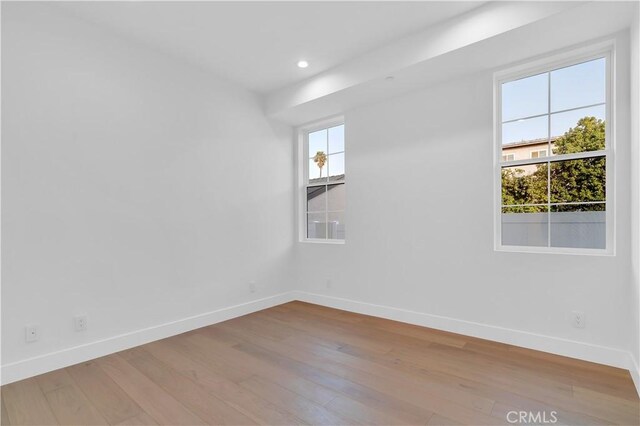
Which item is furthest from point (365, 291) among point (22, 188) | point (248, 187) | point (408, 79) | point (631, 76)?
point (22, 188)

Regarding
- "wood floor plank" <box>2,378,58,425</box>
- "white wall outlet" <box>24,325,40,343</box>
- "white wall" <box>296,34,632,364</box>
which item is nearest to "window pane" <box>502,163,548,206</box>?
"white wall" <box>296,34,632,364</box>

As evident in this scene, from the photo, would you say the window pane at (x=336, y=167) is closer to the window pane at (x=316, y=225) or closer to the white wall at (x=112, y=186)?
the window pane at (x=316, y=225)

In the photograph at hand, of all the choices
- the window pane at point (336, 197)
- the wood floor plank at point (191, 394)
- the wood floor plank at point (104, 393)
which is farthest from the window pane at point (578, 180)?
the wood floor plank at point (104, 393)

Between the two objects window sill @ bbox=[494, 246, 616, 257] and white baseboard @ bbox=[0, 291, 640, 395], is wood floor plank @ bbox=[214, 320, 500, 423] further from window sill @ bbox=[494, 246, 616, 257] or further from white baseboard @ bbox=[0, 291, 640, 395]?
window sill @ bbox=[494, 246, 616, 257]

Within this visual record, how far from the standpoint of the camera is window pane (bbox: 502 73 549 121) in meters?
2.79

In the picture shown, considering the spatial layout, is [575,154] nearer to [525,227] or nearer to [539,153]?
[539,153]

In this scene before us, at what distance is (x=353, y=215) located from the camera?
12.9 ft

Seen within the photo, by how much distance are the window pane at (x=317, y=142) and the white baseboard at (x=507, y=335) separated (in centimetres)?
203

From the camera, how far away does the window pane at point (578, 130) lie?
8.34 feet

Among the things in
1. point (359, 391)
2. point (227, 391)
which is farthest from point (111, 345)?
point (359, 391)

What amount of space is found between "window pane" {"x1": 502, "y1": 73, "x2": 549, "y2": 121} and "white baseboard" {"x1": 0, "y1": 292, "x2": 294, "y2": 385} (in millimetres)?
3438

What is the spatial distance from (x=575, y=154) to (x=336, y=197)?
8.22ft

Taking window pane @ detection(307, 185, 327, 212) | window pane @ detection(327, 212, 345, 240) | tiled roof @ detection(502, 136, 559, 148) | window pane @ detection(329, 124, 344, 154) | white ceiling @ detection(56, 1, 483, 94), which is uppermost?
white ceiling @ detection(56, 1, 483, 94)

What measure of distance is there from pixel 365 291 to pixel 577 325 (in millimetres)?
1958
